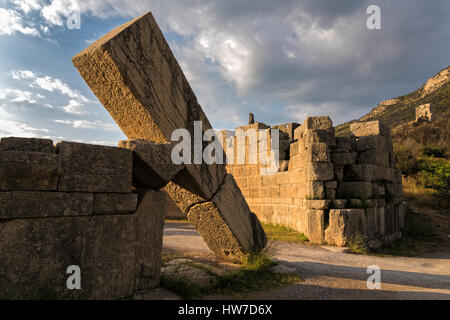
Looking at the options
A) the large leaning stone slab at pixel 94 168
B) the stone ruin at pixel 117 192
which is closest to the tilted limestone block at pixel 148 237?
the stone ruin at pixel 117 192

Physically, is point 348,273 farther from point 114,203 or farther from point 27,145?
point 27,145

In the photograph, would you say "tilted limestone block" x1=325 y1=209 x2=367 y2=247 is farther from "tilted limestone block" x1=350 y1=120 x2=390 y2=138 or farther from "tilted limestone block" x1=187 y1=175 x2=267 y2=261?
"tilted limestone block" x1=187 y1=175 x2=267 y2=261

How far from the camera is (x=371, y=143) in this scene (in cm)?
827

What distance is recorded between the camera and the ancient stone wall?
7355 millimetres

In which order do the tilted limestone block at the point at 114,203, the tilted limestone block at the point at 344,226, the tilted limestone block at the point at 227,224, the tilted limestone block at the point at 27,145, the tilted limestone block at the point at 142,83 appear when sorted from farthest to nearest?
the tilted limestone block at the point at 344,226 → the tilted limestone block at the point at 227,224 → the tilted limestone block at the point at 142,83 → the tilted limestone block at the point at 114,203 → the tilted limestone block at the point at 27,145

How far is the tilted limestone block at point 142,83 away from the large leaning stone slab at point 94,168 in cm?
71

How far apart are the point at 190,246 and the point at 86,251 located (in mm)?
4276

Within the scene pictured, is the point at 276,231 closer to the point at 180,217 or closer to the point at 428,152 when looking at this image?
the point at 180,217

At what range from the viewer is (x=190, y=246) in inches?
255

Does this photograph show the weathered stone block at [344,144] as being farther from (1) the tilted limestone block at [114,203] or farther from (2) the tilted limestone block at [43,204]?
(2) the tilted limestone block at [43,204]

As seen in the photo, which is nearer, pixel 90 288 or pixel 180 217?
pixel 90 288

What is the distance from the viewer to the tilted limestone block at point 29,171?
2.07 metres

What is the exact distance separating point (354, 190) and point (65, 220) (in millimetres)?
7395
